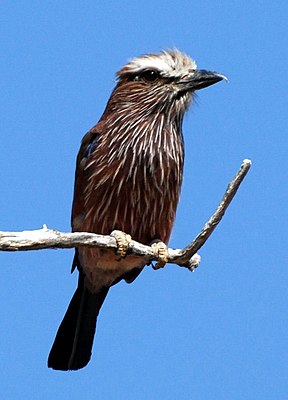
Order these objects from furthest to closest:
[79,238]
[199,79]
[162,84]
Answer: [162,84], [199,79], [79,238]

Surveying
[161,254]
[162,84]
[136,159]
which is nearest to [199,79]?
[162,84]

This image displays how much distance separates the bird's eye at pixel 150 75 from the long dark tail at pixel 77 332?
1.67 m

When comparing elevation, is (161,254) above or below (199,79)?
below

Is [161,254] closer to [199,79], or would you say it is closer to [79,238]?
[79,238]

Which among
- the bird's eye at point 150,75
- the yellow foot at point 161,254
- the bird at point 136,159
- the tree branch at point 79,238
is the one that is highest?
the bird's eye at point 150,75

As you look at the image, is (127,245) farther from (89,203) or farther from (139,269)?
(139,269)

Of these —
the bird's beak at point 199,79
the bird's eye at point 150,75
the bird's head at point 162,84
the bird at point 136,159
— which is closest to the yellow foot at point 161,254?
the bird at point 136,159

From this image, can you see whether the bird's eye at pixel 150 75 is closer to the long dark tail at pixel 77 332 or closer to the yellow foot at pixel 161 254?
the yellow foot at pixel 161 254

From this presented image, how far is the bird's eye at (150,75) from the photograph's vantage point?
7664 millimetres

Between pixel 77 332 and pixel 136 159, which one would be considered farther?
pixel 77 332

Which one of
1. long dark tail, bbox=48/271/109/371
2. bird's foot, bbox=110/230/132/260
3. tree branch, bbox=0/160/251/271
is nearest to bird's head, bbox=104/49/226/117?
bird's foot, bbox=110/230/132/260

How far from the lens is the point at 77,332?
829cm

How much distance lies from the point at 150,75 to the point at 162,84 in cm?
12

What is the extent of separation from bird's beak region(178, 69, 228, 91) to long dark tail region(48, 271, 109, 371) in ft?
5.81
